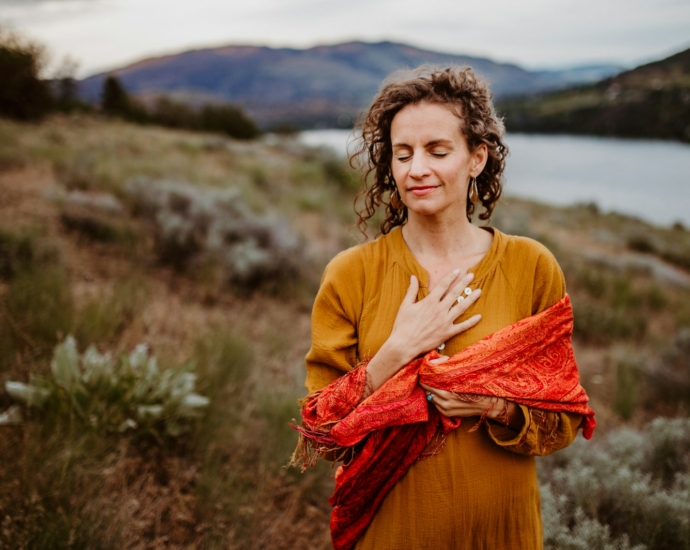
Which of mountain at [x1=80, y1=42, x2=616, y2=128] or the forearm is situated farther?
mountain at [x1=80, y1=42, x2=616, y2=128]

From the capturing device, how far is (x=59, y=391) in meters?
2.81

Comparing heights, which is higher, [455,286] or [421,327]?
[455,286]

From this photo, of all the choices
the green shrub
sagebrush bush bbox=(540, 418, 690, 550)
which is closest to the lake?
the green shrub

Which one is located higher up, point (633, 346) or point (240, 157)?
point (240, 157)

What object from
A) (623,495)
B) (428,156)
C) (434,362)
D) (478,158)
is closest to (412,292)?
(434,362)

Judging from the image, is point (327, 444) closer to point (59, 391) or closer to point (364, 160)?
point (364, 160)

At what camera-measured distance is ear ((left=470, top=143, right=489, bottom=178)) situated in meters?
1.73

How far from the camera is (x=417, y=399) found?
5.13ft

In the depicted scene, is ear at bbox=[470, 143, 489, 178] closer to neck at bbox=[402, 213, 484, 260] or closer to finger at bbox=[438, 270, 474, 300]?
neck at bbox=[402, 213, 484, 260]

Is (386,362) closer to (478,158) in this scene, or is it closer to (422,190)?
(422,190)

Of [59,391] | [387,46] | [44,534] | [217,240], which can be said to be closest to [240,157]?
[217,240]

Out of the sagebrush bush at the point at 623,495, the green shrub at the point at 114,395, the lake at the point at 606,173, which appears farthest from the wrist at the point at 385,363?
the lake at the point at 606,173

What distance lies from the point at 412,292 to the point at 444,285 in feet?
0.36

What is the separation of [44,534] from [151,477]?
67 centimetres
